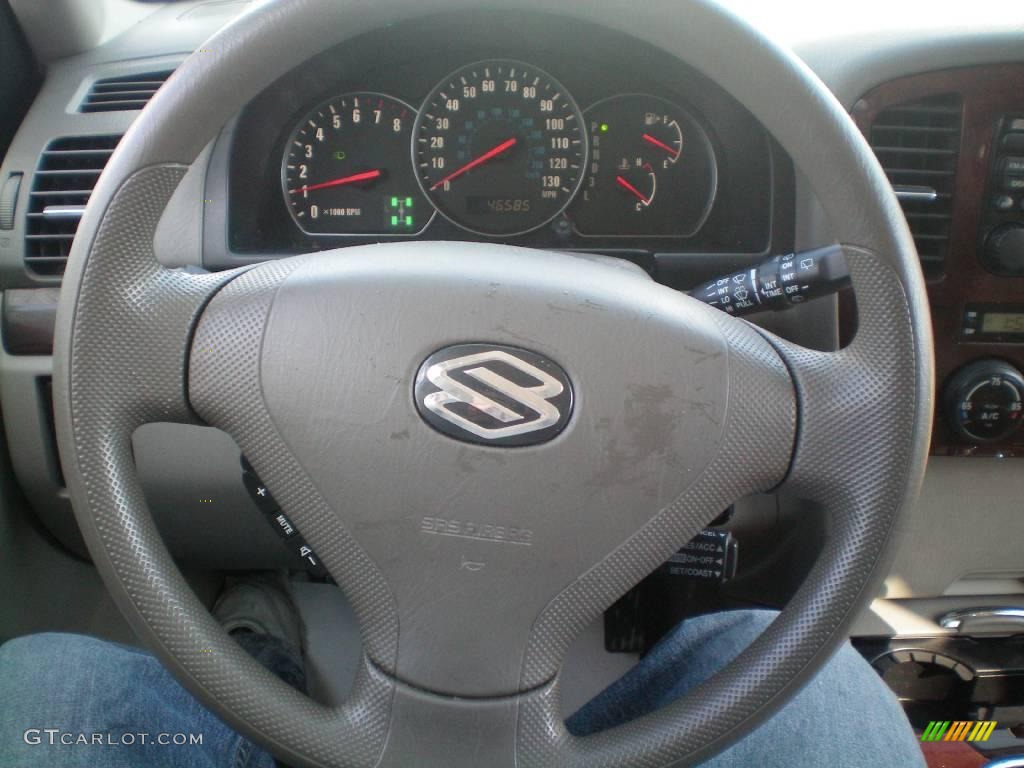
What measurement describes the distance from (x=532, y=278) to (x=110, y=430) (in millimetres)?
378

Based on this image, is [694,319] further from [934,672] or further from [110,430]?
[934,672]

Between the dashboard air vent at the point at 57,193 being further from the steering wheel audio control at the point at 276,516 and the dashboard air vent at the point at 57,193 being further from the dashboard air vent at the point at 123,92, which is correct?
the steering wheel audio control at the point at 276,516

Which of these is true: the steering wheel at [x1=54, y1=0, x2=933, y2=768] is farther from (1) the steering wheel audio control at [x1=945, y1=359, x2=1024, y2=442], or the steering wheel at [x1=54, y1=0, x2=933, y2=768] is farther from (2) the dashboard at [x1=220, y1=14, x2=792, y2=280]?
(1) the steering wheel audio control at [x1=945, y1=359, x2=1024, y2=442]

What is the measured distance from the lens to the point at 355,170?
132cm

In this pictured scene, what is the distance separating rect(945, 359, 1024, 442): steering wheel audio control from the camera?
1292 millimetres

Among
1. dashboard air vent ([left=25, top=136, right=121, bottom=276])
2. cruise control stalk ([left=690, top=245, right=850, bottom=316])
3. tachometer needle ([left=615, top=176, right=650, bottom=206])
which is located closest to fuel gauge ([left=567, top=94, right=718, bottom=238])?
tachometer needle ([left=615, top=176, right=650, bottom=206])

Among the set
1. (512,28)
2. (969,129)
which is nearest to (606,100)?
(512,28)

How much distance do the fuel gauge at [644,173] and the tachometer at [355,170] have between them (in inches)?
10.3

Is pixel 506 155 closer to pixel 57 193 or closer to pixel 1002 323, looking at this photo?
pixel 57 193

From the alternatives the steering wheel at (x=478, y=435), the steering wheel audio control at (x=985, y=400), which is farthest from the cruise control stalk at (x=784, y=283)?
the steering wheel audio control at (x=985, y=400)

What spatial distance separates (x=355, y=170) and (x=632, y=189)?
0.42 m

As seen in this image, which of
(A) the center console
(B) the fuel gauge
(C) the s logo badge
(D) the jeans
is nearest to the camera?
(C) the s logo badge

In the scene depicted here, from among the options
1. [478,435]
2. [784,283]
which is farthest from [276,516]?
[784,283]

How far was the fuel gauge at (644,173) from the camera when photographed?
1.31 m
